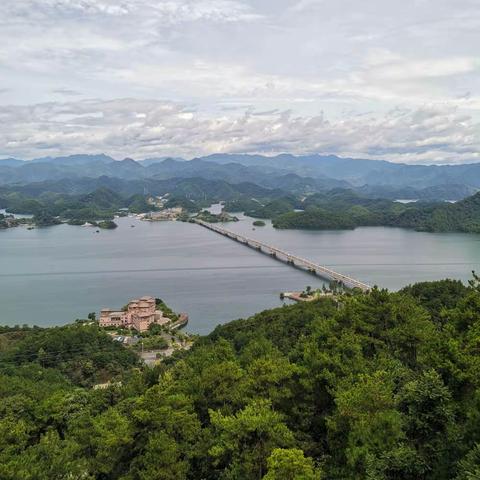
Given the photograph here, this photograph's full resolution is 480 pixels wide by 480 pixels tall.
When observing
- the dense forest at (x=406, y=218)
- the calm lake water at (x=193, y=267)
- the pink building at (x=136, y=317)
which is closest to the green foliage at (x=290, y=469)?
the calm lake water at (x=193, y=267)

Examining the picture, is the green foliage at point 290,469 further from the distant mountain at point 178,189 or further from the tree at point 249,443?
the distant mountain at point 178,189

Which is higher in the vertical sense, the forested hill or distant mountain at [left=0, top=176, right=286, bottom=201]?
distant mountain at [left=0, top=176, right=286, bottom=201]

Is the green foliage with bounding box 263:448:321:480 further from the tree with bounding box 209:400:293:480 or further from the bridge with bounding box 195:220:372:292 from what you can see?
the bridge with bounding box 195:220:372:292

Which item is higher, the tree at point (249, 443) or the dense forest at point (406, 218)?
the dense forest at point (406, 218)

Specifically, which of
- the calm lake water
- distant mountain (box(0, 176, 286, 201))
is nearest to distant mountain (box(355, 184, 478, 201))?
distant mountain (box(0, 176, 286, 201))

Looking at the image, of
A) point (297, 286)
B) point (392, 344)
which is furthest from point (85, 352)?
point (297, 286)

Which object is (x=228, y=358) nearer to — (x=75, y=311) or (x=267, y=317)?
(x=267, y=317)

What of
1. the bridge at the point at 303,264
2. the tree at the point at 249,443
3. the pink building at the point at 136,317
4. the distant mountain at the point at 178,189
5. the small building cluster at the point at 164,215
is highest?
the distant mountain at the point at 178,189
